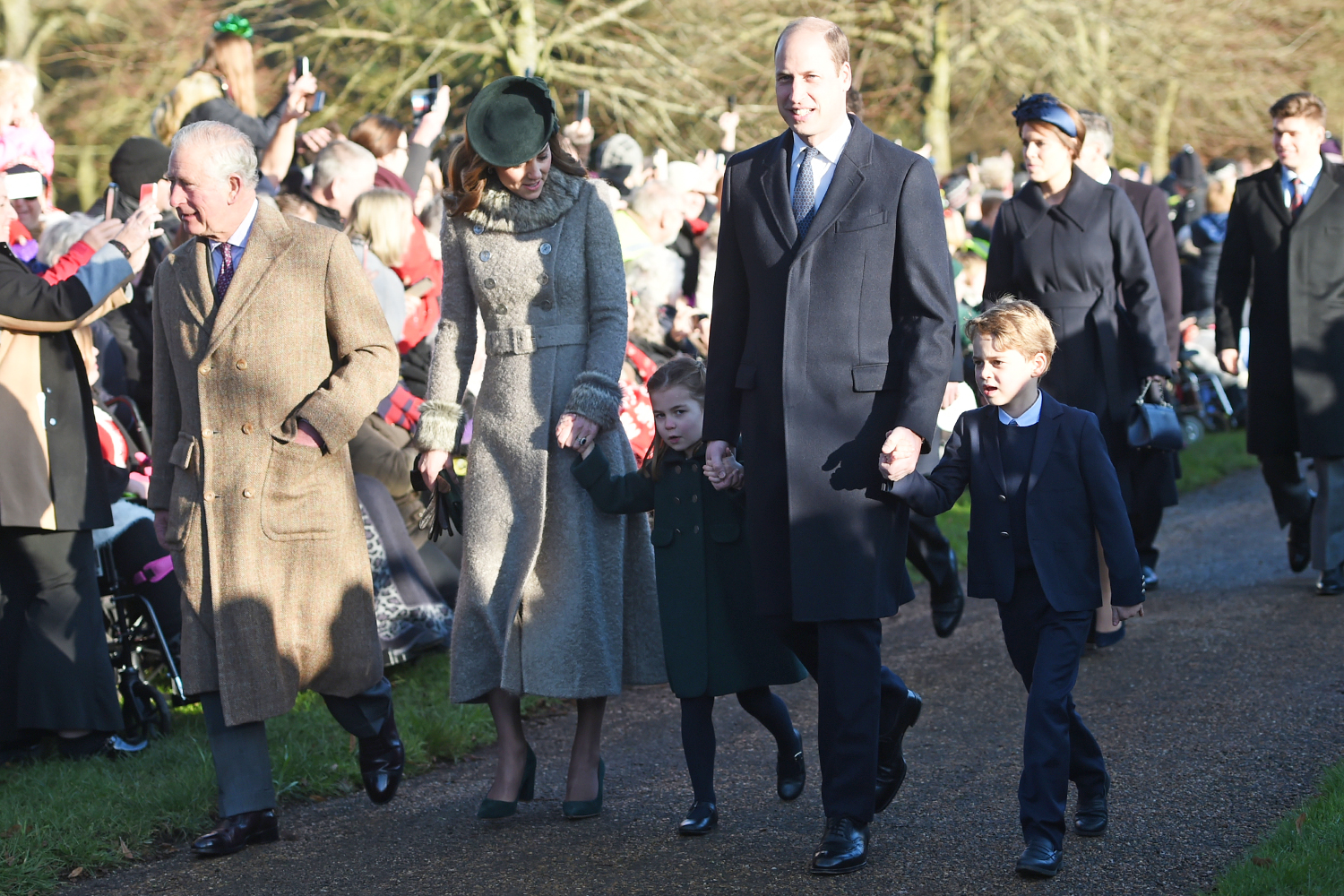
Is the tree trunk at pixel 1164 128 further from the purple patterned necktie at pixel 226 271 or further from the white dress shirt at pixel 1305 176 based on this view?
the purple patterned necktie at pixel 226 271

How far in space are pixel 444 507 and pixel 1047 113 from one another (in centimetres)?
298

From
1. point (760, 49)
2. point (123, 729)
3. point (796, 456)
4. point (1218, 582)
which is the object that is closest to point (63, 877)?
point (123, 729)

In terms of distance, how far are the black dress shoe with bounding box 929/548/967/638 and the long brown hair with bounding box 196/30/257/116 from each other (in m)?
4.61

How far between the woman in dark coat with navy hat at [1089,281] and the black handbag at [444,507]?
2.69 meters

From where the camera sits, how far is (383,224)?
7.32 metres

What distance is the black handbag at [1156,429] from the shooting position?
19.8ft

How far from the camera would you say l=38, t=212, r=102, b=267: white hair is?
6.26 metres

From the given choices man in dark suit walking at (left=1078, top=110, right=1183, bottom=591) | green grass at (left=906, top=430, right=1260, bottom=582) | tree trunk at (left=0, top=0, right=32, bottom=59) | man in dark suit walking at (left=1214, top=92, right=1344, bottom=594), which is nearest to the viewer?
man in dark suit walking at (left=1078, top=110, right=1183, bottom=591)

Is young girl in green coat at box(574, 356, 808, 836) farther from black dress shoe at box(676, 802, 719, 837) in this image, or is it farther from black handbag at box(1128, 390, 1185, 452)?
black handbag at box(1128, 390, 1185, 452)

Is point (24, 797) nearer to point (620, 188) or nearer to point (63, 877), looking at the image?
point (63, 877)

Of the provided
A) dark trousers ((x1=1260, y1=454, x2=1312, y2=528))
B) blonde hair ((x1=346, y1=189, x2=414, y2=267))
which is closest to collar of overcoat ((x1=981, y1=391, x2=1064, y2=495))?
blonde hair ((x1=346, y1=189, x2=414, y2=267))

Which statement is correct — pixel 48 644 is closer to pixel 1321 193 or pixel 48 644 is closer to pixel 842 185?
pixel 842 185

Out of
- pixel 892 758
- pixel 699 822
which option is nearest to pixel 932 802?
pixel 892 758

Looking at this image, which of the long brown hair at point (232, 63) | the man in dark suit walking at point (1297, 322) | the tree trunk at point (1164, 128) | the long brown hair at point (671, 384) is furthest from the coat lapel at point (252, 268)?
the tree trunk at point (1164, 128)
